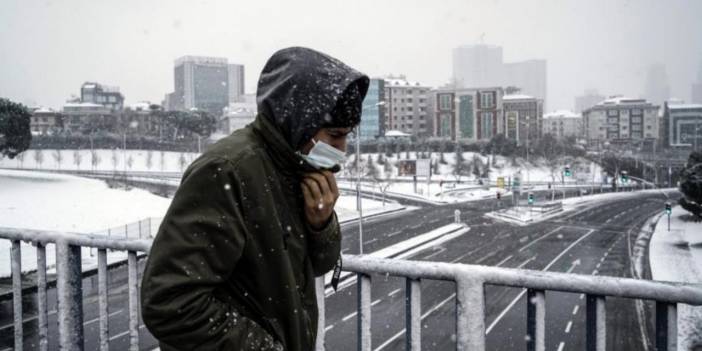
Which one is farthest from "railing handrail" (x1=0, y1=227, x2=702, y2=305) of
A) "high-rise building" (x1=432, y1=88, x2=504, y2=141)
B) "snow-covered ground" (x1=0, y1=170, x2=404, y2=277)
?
"high-rise building" (x1=432, y1=88, x2=504, y2=141)

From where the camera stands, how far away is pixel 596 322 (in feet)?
6.61

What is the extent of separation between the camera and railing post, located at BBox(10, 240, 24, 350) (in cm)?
314

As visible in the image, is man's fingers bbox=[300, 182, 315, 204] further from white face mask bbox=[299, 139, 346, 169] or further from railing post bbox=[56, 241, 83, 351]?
railing post bbox=[56, 241, 83, 351]

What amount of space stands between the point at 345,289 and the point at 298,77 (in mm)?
20926

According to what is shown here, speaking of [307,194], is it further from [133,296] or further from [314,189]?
[133,296]

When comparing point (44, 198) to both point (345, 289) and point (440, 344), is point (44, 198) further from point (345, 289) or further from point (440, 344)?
point (440, 344)

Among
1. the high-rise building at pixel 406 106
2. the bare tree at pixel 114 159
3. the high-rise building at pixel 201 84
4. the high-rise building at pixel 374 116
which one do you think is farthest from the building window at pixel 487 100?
the high-rise building at pixel 201 84

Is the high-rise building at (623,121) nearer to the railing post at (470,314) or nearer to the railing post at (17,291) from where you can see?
the railing post at (470,314)

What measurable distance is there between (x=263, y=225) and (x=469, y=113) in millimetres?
97135

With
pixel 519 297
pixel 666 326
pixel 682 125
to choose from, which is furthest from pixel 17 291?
pixel 682 125

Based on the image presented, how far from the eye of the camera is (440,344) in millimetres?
16188

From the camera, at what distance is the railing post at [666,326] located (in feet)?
6.14

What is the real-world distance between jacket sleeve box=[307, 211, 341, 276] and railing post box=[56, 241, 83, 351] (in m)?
1.84

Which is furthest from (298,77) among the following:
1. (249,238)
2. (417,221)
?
(417,221)
